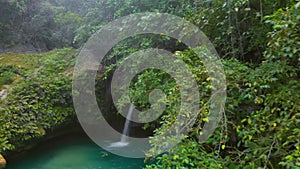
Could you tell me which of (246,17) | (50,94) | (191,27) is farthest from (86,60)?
(246,17)

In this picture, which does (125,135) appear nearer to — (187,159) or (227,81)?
(227,81)

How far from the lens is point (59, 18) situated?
7.96 metres

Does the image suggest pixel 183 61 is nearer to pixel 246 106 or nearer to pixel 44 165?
pixel 246 106

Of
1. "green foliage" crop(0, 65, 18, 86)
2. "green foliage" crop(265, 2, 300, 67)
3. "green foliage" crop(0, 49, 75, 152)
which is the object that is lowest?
"green foliage" crop(0, 49, 75, 152)

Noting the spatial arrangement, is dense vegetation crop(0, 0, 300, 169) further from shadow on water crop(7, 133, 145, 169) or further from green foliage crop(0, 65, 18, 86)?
shadow on water crop(7, 133, 145, 169)

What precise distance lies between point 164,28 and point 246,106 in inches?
67.8

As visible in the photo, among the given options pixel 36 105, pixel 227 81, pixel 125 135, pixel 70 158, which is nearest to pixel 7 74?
pixel 36 105

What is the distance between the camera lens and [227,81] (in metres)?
2.14

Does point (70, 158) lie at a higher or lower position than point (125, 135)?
lower

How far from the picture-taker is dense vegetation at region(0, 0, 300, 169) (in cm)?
175

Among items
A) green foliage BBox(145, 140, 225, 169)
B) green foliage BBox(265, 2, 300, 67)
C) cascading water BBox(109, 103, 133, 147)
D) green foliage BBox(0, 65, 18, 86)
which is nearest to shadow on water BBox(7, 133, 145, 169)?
cascading water BBox(109, 103, 133, 147)

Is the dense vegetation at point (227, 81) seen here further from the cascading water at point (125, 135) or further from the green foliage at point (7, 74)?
the cascading water at point (125, 135)

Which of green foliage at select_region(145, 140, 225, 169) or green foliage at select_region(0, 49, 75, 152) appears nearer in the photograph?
green foliage at select_region(145, 140, 225, 169)

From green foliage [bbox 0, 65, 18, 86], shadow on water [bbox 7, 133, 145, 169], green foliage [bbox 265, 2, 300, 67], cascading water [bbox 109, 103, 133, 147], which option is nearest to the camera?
green foliage [bbox 265, 2, 300, 67]
